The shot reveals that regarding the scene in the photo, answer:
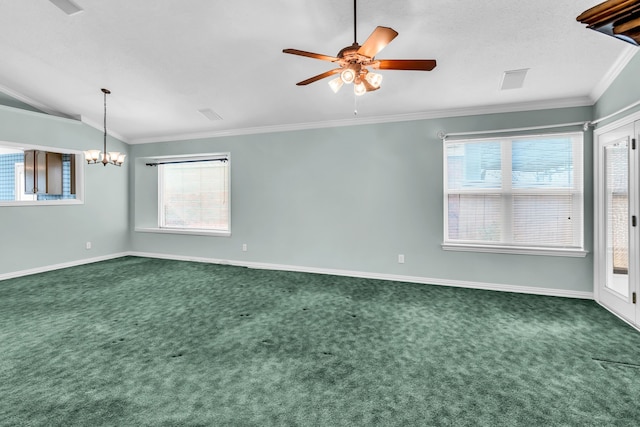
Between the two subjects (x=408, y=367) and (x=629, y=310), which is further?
(x=629, y=310)

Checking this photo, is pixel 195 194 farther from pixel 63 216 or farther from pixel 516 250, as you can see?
pixel 516 250

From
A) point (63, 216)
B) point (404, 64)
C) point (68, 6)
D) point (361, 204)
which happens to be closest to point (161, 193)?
point (63, 216)

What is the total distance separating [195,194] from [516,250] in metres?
5.51

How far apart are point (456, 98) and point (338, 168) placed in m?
1.87

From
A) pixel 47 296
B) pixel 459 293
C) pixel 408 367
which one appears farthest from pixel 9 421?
pixel 459 293

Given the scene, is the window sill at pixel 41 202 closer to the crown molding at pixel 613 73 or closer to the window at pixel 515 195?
the window at pixel 515 195

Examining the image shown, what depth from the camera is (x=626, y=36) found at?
0.61m

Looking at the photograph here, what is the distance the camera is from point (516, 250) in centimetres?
401

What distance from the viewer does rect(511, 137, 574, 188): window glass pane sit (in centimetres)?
389

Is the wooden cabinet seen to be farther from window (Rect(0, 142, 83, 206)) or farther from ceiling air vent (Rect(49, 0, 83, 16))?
ceiling air vent (Rect(49, 0, 83, 16))

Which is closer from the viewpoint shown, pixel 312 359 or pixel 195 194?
pixel 312 359

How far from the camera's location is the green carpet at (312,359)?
1.76 meters

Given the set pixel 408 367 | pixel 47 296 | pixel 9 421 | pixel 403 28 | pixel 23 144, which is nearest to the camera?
pixel 9 421

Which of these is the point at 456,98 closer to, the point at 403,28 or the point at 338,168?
the point at 403,28
